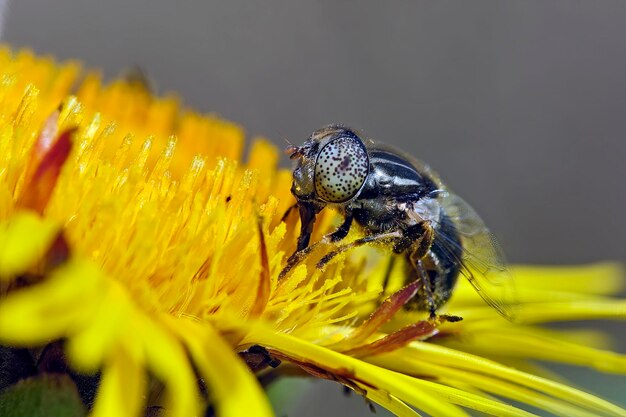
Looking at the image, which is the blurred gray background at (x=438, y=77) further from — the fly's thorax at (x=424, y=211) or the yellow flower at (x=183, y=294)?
the yellow flower at (x=183, y=294)

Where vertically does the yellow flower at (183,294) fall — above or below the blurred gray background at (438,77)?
below

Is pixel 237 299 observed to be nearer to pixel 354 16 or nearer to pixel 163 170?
pixel 163 170

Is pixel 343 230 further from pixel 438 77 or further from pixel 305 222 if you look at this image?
pixel 438 77

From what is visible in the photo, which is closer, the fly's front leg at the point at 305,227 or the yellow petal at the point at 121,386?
the yellow petal at the point at 121,386

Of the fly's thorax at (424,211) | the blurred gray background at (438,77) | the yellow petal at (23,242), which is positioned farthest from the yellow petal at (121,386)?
the blurred gray background at (438,77)

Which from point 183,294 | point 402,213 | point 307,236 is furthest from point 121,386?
point 402,213

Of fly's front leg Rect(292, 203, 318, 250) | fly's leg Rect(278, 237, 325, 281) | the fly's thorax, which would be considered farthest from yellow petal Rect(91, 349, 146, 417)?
the fly's thorax

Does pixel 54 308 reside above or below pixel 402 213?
below
